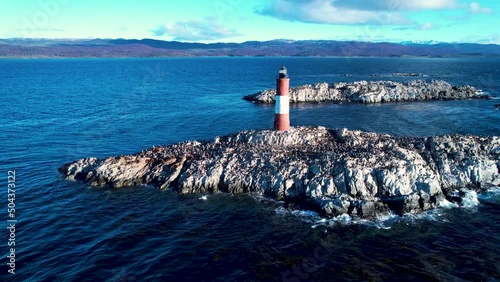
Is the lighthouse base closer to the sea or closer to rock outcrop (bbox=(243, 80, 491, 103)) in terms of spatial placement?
the sea

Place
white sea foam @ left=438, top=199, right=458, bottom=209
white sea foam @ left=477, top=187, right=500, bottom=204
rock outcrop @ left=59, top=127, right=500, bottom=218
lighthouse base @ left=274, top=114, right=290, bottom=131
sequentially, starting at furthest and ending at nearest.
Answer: lighthouse base @ left=274, top=114, right=290, bottom=131
white sea foam @ left=477, top=187, right=500, bottom=204
rock outcrop @ left=59, top=127, right=500, bottom=218
white sea foam @ left=438, top=199, right=458, bottom=209

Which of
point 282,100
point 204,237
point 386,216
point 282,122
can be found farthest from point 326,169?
point 204,237

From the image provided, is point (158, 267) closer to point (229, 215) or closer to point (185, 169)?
point (229, 215)

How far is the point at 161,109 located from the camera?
78.6 metres

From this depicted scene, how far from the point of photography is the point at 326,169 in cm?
3372

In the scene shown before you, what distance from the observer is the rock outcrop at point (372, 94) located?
283ft

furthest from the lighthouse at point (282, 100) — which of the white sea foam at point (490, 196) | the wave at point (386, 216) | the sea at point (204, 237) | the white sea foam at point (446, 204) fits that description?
the white sea foam at point (490, 196)

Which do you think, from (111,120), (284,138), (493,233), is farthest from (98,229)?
(111,120)

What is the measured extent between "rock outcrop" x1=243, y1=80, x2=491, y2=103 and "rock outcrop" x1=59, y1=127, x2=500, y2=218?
150 ft

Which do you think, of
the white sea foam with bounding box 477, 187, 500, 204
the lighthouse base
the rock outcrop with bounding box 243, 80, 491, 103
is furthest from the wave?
the rock outcrop with bounding box 243, 80, 491, 103

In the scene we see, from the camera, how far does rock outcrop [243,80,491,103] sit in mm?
86125

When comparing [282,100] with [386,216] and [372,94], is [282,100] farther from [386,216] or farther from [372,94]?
[372,94]

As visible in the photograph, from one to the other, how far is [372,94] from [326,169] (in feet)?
192

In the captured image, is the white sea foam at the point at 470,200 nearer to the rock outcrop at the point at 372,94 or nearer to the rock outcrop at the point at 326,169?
the rock outcrop at the point at 326,169
